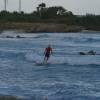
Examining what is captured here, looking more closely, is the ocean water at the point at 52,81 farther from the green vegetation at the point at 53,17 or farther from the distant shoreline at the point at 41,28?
the green vegetation at the point at 53,17

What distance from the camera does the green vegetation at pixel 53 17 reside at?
13612 cm

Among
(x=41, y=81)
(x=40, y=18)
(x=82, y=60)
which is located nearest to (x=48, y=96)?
(x=41, y=81)

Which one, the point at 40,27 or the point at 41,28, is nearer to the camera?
the point at 41,28

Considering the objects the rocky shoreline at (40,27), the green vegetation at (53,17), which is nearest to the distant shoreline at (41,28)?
the rocky shoreline at (40,27)

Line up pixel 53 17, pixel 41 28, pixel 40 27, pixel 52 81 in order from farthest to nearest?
pixel 53 17, pixel 40 27, pixel 41 28, pixel 52 81

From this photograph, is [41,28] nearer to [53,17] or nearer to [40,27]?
[40,27]

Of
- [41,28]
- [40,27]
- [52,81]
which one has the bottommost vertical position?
[41,28]

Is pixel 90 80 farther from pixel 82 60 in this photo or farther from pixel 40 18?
pixel 40 18

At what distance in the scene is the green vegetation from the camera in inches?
5359

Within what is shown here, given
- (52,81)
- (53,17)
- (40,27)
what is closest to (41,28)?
(40,27)

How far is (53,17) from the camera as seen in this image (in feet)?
469

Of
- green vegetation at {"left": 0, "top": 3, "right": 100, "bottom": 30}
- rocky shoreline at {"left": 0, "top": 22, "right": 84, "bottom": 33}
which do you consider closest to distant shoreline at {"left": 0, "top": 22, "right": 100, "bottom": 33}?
rocky shoreline at {"left": 0, "top": 22, "right": 84, "bottom": 33}

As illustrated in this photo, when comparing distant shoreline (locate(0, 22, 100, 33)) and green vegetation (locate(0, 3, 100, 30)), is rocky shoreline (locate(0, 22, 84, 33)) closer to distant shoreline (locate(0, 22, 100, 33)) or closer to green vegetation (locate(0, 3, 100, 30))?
distant shoreline (locate(0, 22, 100, 33))

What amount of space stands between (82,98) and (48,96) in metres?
1.32
